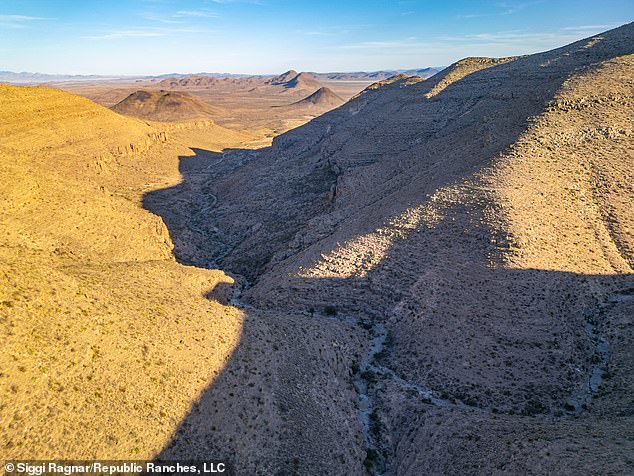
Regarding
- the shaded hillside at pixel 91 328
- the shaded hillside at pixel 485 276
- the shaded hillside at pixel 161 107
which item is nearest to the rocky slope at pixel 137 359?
the shaded hillside at pixel 91 328

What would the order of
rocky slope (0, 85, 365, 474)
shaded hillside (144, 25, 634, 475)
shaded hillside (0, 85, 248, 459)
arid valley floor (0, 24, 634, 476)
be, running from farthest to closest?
shaded hillside (144, 25, 634, 475)
arid valley floor (0, 24, 634, 476)
rocky slope (0, 85, 365, 474)
shaded hillside (0, 85, 248, 459)

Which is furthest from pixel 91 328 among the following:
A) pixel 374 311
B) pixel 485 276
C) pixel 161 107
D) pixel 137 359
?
pixel 161 107

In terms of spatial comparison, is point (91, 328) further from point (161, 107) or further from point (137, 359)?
point (161, 107)

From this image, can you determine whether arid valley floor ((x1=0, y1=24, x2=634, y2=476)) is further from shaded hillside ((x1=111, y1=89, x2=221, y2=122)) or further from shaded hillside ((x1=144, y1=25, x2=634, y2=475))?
shaded hillside ((x1=111, y1=89, x2=221, y2=122))

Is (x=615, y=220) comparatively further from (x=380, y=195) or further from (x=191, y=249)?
(x=191, y=249)

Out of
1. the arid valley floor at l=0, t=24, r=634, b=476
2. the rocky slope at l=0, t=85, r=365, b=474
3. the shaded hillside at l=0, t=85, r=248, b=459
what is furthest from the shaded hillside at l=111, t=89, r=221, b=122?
the rocky slope at l=0, t=85, r=365, b=474

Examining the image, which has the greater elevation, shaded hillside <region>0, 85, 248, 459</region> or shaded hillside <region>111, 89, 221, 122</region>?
shaded hillside <region>111, 89, 221, 122</region>
